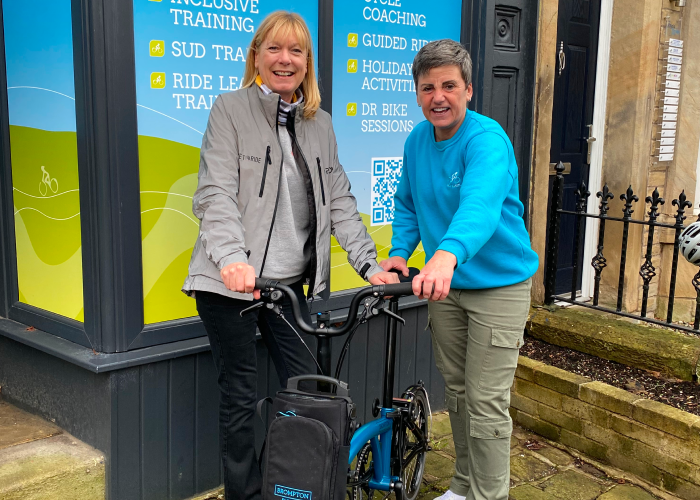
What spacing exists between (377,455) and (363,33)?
8.25 feet

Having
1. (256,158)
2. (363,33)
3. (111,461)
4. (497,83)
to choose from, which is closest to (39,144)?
(256,158)

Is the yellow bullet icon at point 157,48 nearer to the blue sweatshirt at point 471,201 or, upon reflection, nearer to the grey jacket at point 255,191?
the grey jacket at point 255,191

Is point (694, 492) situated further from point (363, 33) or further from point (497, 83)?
point (363, 33)

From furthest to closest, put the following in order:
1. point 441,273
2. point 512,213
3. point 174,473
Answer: point 174,473 < point 512,213 < point 441,273

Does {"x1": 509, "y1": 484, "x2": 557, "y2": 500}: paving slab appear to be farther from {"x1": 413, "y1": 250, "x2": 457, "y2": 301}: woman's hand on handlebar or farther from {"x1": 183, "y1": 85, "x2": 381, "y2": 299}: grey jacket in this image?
{"x1": 413, "y1": 250, "x2": 457, "y2": 301}: woman's hand on handlebar

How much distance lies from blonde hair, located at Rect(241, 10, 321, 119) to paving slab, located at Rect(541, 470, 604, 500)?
238 centimetres

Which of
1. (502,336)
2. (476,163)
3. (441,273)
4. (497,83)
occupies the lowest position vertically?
(502,336)

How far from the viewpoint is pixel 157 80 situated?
3.28m

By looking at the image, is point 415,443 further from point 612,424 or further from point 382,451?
point 612,424

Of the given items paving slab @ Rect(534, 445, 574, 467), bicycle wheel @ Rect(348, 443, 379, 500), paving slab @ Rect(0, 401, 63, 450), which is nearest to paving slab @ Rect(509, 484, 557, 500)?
paving slab @ Rect(534, 445, 574, 467)

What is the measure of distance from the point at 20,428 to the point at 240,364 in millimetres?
1384

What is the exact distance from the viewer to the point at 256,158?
2828mm

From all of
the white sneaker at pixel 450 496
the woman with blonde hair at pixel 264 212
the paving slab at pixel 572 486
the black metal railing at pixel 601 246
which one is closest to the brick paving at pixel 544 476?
the paving slab at pixel 572 486

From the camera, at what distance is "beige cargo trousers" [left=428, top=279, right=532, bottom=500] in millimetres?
2963
